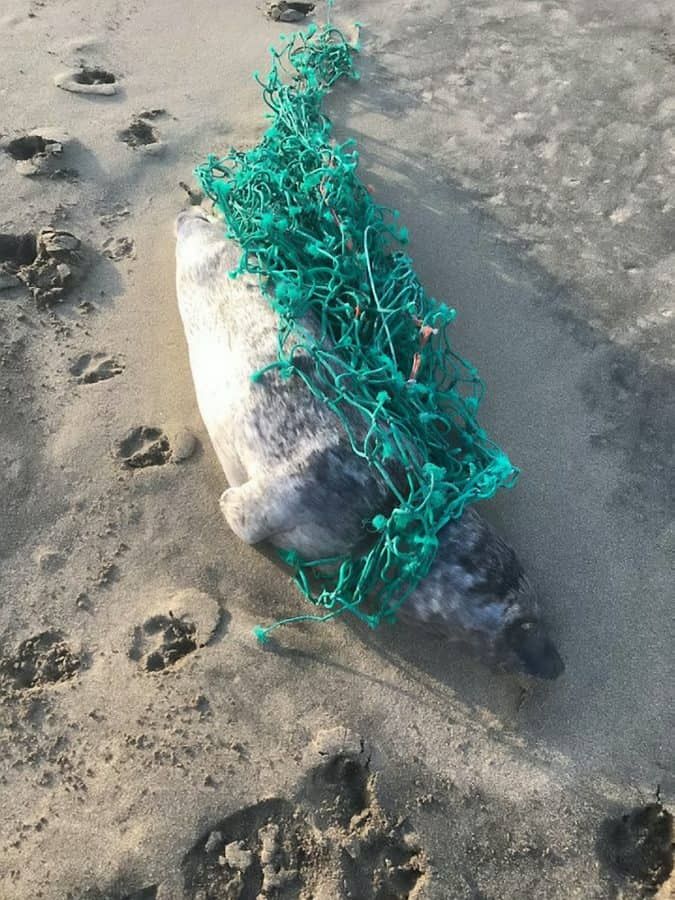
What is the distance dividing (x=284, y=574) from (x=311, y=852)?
1.03 metres

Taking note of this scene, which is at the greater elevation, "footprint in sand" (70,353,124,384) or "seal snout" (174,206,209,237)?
"seal snout" (174,206,209,237)

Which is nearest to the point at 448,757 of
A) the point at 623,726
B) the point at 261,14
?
the point at 623,726

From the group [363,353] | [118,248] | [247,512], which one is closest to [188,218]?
[118,248]

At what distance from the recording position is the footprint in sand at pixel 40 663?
285 cm

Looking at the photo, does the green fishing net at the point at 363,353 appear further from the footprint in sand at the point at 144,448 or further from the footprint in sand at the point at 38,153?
the footprint in sand at the point at 38,153

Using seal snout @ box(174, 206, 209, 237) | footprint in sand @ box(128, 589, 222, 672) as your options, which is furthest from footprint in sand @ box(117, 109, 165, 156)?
footprint in sand @ box(128, 589, 222, 672)

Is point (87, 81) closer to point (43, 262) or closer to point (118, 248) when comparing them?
point (118, 248)

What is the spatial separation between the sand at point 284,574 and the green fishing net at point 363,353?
0.29 metres

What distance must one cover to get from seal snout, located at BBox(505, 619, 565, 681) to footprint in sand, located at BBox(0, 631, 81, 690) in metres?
1.67

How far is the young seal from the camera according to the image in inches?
112

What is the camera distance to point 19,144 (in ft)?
14.2

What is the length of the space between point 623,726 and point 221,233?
108 inches

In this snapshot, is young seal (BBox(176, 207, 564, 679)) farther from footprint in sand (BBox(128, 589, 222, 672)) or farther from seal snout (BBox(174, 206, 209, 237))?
seal snout (BBox(174, 206, 209, 237))

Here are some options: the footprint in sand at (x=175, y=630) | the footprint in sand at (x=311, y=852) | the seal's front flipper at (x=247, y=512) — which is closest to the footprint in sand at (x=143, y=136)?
the seal's front flipper at (x=247, y=512)
